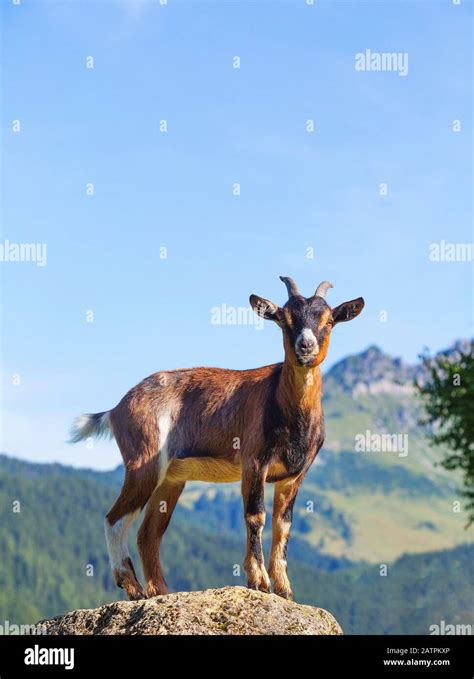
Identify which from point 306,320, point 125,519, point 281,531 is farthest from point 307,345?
point 125,519

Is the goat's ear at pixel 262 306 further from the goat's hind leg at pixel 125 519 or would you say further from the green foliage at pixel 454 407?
the green foliage at pixel 454 407

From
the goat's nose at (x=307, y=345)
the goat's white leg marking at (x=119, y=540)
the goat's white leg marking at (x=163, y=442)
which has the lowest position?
the goat's white leg marking at (x=119, y=540)

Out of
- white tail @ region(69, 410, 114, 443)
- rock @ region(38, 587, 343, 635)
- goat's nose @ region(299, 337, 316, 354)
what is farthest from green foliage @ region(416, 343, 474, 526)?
rock @ region(38, 587, 343, 635)

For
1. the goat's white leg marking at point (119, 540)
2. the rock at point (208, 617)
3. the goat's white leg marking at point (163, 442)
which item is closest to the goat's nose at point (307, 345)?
the goat's white leg marking at point (163, 442)

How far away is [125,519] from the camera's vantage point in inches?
576

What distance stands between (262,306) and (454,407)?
2592 centimetres

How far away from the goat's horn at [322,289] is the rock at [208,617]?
3735 mm

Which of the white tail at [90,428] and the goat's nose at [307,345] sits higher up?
the goat's nose at [307,345]

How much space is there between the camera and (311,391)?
13914 mm

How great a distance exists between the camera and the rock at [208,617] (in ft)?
41.1

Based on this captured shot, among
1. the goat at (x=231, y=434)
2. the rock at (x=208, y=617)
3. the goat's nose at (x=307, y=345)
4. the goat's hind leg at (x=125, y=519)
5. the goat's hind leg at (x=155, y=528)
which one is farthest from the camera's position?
the goat's hind leg at (x=155, y=528)

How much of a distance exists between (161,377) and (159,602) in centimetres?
361
